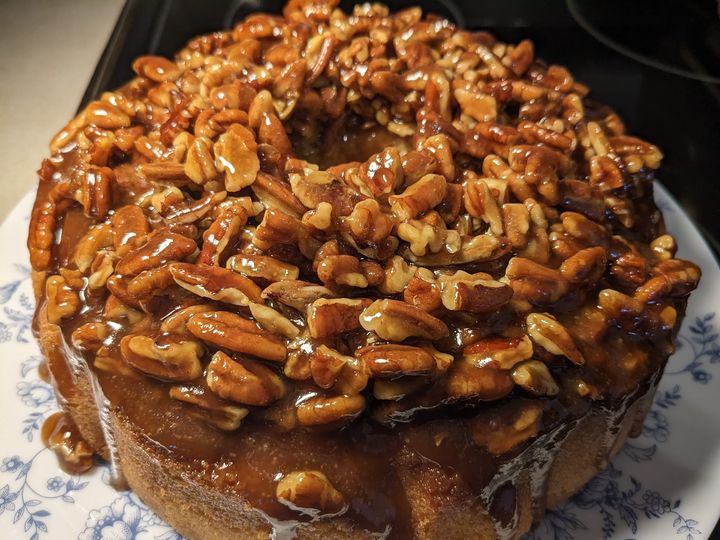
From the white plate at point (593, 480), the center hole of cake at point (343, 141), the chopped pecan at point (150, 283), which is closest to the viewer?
the chopped pecan at point (150, 283)

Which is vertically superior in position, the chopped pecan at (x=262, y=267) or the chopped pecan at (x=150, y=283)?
the chopped pecan at (x=262, y=267)

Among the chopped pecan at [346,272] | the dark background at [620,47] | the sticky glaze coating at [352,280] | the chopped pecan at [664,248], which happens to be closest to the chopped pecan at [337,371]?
the sticky glaze coating at [352,280]

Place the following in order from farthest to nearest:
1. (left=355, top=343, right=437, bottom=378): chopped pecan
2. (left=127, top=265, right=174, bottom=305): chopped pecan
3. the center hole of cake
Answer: the center hole of cake → (left=127, top=265, right=174, bottom=305): chopped pecan → (left=355, top=343, right=437, bottom=378): chopped pecan

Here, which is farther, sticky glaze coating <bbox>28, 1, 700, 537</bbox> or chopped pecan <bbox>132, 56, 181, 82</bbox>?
chopped pecan <bbox>132, 56, 181, 82</bbox>

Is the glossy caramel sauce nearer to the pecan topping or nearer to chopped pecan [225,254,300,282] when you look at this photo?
the pecan topping

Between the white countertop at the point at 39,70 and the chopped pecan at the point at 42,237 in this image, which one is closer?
the chopped pecan at the point at 42,237

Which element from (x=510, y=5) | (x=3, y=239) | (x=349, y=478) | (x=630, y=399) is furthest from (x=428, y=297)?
(x=510, y=5)

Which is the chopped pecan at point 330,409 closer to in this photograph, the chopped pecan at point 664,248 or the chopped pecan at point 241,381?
the chopped pecan at point 241,381

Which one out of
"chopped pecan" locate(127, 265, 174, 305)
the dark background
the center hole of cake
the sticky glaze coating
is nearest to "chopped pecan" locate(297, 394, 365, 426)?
the sticky glaze coating
